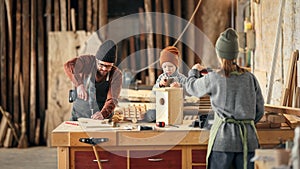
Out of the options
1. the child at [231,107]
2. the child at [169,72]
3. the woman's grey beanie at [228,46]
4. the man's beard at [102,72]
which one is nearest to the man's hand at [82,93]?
the man's beard at [102,72]

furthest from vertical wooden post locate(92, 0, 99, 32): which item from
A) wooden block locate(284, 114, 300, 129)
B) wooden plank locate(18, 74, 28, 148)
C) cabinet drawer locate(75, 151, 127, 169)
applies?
cabinet drawer locate(75, 151, 127, 169)

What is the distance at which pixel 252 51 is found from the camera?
29.0 feet

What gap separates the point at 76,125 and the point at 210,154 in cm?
132

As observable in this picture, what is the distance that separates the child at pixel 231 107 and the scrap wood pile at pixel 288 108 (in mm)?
592

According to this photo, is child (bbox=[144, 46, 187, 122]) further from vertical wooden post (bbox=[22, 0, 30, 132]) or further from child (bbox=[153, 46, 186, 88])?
vertical wooden post (bbox=[22, 0, 30, 132])

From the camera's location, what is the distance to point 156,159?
16.4ft

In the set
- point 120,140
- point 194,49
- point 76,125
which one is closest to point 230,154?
point 120,140

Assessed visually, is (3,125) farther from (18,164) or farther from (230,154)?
(230,154)

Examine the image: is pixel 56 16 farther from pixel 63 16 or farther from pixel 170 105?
pixel 170 105

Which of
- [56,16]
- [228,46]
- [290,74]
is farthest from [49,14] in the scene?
[228,46]

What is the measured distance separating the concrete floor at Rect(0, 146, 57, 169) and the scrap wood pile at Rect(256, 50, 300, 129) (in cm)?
367

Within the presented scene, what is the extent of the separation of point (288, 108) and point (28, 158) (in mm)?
4834

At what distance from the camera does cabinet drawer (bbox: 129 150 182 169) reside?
4.98 metres

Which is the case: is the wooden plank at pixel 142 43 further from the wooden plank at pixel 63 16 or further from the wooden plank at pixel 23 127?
the wooden plank at pixel 23 127
